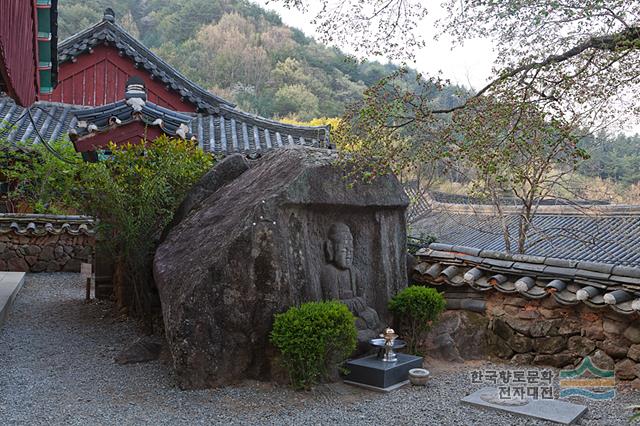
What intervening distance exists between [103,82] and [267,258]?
11.8m

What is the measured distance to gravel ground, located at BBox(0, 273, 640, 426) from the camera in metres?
4.62

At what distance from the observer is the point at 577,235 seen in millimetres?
15031

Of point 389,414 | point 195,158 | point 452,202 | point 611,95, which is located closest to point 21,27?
point 195,158

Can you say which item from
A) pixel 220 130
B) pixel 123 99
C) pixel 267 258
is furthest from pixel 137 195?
pixel 220 130

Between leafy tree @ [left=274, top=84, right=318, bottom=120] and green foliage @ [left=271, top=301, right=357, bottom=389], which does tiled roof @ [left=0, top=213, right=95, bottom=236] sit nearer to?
green foliage @ [left=271, top=301, right=357, bottom=389]

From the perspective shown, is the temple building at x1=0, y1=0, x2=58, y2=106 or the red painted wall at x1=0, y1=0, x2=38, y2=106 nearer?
the red painted wall at x1=0, y1=0, x2=38, y2=106

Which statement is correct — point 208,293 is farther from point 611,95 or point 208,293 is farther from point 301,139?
point 301,139

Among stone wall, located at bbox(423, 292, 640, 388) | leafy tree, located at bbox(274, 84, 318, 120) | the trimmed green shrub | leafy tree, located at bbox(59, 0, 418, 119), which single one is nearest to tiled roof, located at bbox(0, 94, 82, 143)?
the trimmed green shrub

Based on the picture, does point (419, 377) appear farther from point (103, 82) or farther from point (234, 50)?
point (234, 50)

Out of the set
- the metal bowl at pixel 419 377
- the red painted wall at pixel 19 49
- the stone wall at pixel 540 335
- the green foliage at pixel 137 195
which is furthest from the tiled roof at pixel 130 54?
the metal bowl at pixel 419 377

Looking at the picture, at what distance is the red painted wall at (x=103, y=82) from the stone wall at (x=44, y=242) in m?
4.15

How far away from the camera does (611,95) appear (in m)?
5.38

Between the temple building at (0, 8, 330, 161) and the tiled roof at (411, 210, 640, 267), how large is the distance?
4.98 m
